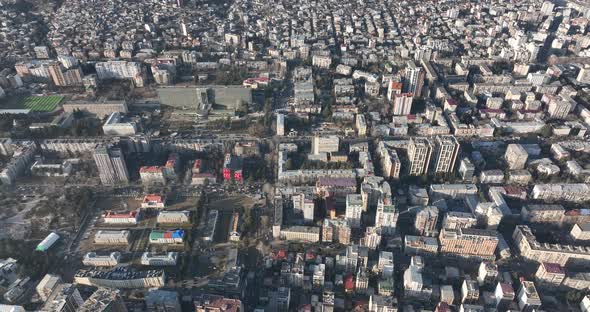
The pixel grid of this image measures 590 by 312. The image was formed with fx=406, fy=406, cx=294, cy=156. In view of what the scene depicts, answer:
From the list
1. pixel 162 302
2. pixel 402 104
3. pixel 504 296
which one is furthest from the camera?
pixel 402 104

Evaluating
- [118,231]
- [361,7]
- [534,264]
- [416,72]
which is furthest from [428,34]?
[118,231]

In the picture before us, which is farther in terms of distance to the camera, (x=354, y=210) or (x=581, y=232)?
(x=354, y=210)

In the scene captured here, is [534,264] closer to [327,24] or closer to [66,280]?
[66,280]

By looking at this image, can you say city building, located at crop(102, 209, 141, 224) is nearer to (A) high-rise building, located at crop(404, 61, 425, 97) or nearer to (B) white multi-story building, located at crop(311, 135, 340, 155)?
(B) white multi-story building, located at crop(311, 135, 340, 155)

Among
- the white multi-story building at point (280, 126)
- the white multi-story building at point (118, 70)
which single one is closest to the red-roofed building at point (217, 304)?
the white multi-story building at point (280, 126)

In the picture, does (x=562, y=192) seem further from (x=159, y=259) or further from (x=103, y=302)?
(x=103, y=302)

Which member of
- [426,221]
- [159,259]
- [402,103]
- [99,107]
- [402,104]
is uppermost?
[402,103]

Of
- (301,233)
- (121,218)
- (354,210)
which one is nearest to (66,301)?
(121,218)
